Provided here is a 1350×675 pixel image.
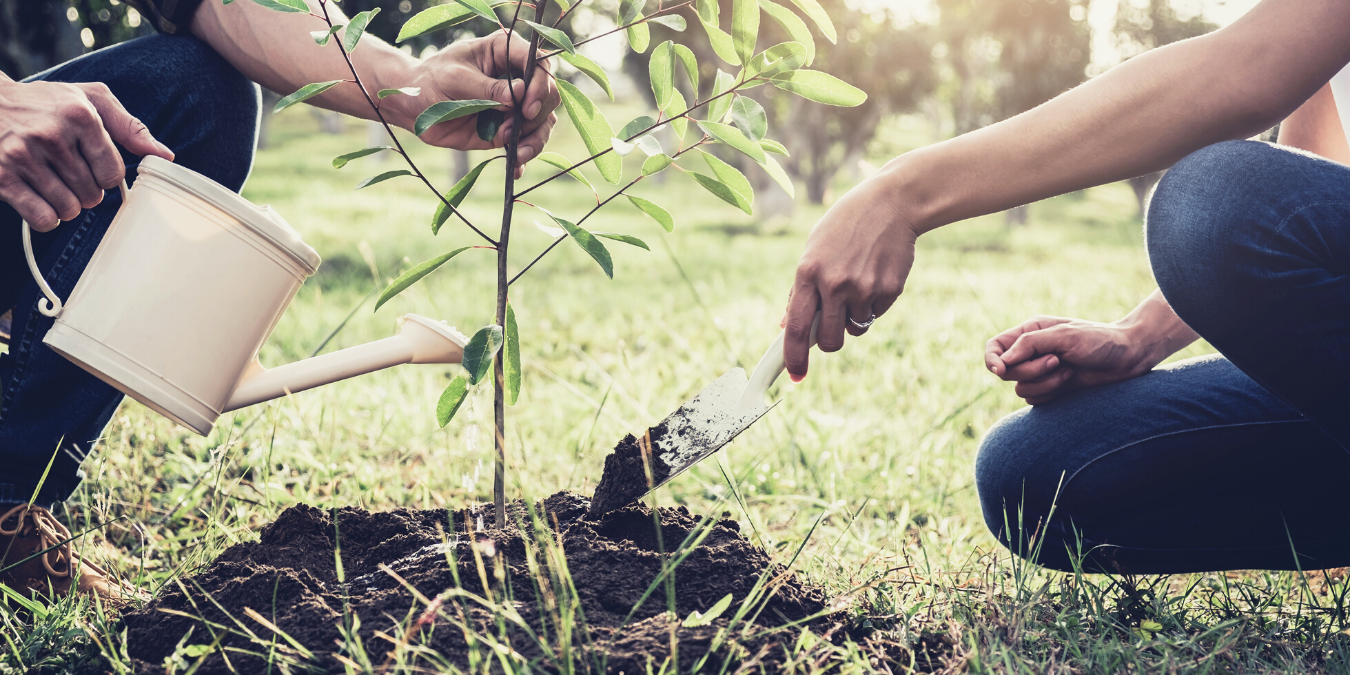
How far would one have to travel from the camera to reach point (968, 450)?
8.14ft

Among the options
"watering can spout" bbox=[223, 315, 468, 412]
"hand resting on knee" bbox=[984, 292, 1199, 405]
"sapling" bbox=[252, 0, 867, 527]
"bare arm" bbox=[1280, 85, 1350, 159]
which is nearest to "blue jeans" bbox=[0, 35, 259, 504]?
"watering can spout" bbox=[223, 315, 468, 412]

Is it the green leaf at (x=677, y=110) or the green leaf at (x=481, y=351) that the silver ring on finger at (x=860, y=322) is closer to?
the green leaf at (x=677, y=110)

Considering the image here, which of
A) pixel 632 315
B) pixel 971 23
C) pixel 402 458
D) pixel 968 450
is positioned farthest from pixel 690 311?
pixel 971 23

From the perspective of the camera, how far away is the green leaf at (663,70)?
3.85ft

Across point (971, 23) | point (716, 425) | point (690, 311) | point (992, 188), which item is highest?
point (971, 23)

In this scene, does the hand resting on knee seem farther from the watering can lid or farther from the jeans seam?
the watering can lid

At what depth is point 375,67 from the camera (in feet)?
4.90

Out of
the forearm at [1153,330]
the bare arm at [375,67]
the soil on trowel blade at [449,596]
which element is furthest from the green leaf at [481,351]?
the forearm at [1153,330]

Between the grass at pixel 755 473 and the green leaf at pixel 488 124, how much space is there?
45 cm

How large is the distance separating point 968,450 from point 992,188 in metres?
1.44

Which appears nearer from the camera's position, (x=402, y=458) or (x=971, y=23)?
(x=402, y=458)

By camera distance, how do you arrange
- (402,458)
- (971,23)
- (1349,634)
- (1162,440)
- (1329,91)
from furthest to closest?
(971,23)
(402,458)
(1329,91)
(1162,440)
(1349,634)

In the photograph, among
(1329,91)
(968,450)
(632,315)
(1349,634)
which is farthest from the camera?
(632,315)

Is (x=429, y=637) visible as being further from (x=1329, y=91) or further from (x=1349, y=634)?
(x=1329, y=91)
